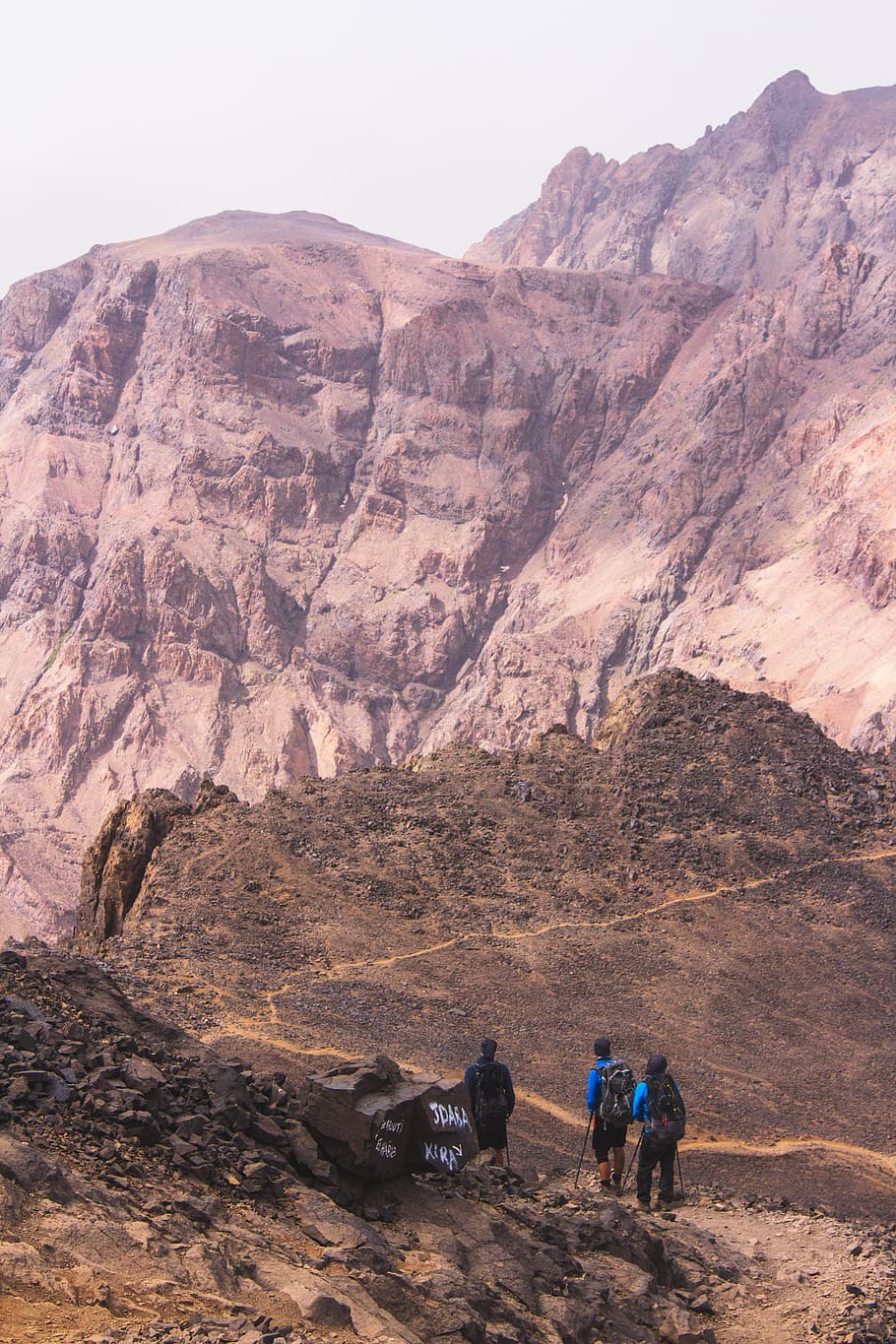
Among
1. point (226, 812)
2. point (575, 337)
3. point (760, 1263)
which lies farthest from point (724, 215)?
point (760, 1263)

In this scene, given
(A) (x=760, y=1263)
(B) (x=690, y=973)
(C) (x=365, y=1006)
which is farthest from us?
(B) (x=690, y=973)

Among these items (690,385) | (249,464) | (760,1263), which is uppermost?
(690,385)

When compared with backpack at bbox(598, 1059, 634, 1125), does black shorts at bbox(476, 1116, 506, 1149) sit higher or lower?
lower

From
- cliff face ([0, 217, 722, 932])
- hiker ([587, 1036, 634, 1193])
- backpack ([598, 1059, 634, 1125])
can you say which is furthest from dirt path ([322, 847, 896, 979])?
cliff face ([0, 217, 722, 932])

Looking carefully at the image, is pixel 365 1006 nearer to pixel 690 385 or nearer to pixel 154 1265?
pixel 154 1265

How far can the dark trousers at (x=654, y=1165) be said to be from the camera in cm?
1475

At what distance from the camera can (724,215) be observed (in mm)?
148500

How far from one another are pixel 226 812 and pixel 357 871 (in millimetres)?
3844

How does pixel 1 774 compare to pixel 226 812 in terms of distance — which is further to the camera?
pixel 1 774

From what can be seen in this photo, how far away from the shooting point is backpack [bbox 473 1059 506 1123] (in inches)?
583

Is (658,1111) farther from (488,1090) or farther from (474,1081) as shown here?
(474,1081)

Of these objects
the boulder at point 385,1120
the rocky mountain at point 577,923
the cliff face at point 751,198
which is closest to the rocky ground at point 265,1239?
the boulder at point 385,1120

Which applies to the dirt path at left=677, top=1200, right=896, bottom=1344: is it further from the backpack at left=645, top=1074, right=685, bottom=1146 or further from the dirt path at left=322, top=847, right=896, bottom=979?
the dirt path at left=322, top=847, right=896, bottom=979

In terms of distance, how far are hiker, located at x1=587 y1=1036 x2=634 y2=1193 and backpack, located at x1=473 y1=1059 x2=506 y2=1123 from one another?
3.24 ft
